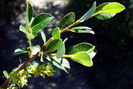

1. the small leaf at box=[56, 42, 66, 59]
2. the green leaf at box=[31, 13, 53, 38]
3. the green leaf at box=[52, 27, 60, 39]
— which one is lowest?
the small leaf at box=[56, 42, 66, 59]

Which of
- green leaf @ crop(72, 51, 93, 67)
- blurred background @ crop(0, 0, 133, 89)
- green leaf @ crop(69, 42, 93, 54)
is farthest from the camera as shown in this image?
blurred background @ crop(0, 0, 133, 89)

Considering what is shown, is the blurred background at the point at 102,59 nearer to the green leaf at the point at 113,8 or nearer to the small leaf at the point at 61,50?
the green leaf at the point at 113,8

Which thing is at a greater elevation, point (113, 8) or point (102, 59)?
point (113, 8)

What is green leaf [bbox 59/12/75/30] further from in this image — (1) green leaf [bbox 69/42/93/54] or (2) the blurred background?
(2) the blurred background

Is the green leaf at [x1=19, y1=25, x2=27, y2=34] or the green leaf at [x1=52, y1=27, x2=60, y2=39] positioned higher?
the green leaf at [x1=19, y1=25, x2=27, y2=34]

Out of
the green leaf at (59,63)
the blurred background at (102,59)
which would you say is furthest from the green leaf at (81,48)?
the blurred background at (102,59)

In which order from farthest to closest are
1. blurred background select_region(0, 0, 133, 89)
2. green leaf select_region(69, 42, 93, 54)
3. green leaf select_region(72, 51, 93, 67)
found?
1. blurred background select_region(0, 0, 133, 89)
2. green leaf select_region(69, 42, 93, 54)
3. green leaf select_region(72, 51, 93, 67)

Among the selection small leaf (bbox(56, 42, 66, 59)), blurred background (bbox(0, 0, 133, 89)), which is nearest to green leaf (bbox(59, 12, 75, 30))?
small leaf (bbox(56, 42, 66, 59))

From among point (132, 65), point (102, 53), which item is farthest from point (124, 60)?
point (102, 53)

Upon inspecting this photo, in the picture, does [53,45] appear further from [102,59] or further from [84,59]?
[102,59]

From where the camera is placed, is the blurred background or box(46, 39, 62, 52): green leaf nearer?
box(46, 39, 62, 52): green leaf

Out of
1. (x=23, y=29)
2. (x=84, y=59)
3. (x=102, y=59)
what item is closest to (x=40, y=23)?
(x=23, y=29)
